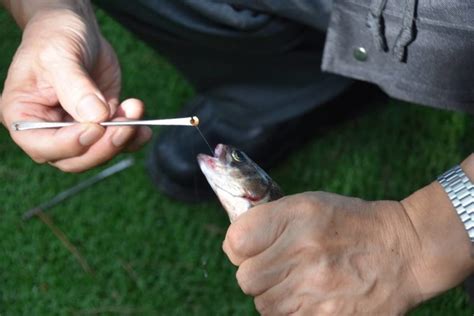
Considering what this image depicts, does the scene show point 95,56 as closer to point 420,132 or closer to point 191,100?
point 191,100

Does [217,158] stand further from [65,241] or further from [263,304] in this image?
[65,241]

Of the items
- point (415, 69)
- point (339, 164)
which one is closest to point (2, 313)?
point (339, 164)

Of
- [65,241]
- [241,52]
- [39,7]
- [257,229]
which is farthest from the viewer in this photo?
[65,241]

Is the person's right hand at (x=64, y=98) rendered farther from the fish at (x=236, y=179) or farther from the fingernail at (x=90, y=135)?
the fish at (x=236, y=179)

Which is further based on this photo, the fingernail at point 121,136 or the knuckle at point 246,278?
the fingernail at point 121,136

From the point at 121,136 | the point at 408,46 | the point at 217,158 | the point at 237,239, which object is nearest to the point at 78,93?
the point at 121,136

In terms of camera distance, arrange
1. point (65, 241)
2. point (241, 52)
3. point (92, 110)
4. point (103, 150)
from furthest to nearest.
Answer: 1. point (65, 241)
2. point (241, 52)
3. point (103, 150)
4. point (92, 110)

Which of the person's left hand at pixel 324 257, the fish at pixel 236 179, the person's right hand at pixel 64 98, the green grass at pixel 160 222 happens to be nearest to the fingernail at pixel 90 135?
the person's right hand at pixel 64 98
